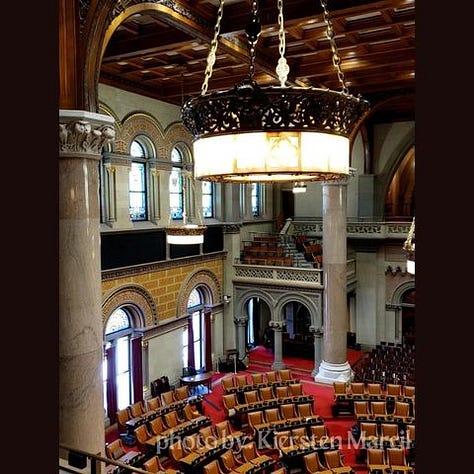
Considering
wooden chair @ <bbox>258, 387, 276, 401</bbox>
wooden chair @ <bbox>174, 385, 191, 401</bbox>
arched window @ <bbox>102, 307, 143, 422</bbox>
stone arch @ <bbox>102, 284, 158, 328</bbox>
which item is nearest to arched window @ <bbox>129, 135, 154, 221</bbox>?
stone arch @ <bbox>102, 284, 158, 328</bbox>

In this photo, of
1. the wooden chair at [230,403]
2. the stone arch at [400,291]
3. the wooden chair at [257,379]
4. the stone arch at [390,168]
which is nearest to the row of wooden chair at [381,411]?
the wooden chair at [257,379]

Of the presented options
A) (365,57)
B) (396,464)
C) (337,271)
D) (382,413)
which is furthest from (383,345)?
(365,57)

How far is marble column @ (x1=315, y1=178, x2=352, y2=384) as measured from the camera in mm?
14656

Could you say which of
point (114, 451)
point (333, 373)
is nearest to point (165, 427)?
point (114, 451)

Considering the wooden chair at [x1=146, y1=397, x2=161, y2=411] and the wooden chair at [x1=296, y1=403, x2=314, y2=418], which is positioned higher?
the wooden chair at [x1=146, y1=397, x2=161, y2=411]

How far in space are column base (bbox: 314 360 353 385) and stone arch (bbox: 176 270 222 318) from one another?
4171 millimetres

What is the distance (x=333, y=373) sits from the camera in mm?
14555

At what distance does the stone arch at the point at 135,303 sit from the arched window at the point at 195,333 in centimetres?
201

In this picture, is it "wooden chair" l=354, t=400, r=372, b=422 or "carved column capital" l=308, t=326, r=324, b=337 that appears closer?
"wooden chair" l=354, t=400, r=372, b=422

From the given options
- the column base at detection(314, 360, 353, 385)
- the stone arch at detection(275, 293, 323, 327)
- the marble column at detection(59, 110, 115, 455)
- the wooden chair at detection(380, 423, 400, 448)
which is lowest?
the column base at detection(314, 360, 353, 385)

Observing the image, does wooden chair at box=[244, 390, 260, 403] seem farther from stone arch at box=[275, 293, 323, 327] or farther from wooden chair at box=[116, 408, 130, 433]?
stone arch at box=[275, 293, 323, 327]

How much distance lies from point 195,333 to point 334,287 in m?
4.63

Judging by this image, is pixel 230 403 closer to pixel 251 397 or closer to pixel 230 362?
pixel 251 397

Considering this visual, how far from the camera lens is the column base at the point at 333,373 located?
14.5 metres
